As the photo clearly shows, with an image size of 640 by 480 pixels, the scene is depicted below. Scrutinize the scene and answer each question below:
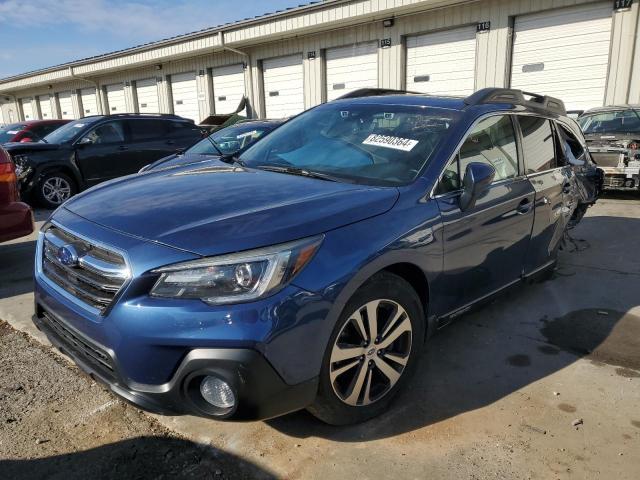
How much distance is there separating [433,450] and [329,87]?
1480cm

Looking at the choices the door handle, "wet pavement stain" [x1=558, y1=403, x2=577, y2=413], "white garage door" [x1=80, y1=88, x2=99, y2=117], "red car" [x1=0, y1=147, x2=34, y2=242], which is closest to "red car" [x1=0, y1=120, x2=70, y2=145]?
"red car" [x1=0, y1=147, x2=34, y2=242]

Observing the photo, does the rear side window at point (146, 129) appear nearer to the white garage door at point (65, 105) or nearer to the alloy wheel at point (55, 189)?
the alloy wheel at point (55, 189)

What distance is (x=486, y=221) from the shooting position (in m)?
3.08

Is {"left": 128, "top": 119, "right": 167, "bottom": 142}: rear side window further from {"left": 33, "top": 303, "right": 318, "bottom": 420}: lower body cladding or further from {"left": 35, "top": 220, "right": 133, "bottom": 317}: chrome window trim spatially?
{"left": 33, "top": 303, "right": 318, "bottom": 420}: lower body cladding

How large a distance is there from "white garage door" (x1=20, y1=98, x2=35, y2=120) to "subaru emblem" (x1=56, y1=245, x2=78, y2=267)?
126ft

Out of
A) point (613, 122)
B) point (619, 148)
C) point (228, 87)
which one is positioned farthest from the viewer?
point (228, 87)

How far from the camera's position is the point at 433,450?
94.0 inches

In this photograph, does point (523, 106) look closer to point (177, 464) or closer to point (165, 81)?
point (177, 464)

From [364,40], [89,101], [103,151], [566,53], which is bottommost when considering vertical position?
[103,151]

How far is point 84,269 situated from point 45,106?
36031 mm

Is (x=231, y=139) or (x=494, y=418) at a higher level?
(x=231, y=139)

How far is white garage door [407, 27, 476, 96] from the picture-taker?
12.9 m

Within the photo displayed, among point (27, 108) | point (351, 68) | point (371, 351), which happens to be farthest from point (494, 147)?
point (27, 108)

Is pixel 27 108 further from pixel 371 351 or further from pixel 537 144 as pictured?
pixel 371 351
